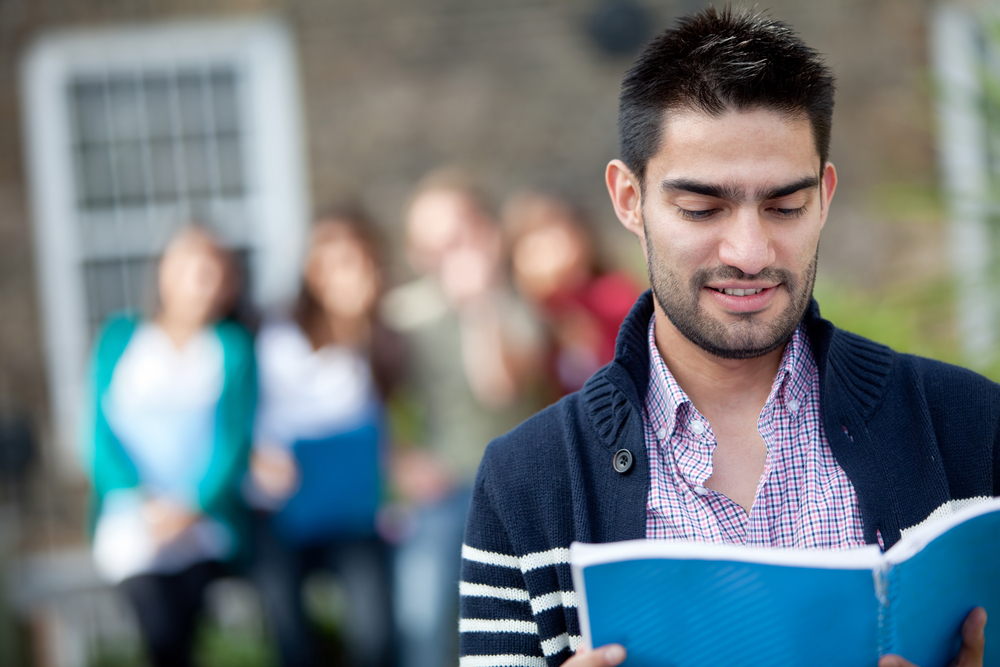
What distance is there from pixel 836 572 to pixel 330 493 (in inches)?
112

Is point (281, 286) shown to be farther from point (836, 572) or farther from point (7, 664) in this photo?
point (836, 572)

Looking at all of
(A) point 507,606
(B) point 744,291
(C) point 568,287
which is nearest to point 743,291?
(B) point 744,291

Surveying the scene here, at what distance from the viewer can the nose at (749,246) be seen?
1311 millimetres

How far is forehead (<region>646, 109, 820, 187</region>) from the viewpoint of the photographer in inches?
51.3

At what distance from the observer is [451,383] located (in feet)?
11.9

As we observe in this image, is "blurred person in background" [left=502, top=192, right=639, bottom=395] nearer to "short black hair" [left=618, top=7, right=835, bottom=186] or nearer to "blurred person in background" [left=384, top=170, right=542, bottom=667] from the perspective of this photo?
"blurred person in background" [left=384, top=170, right=542, bottom=667]

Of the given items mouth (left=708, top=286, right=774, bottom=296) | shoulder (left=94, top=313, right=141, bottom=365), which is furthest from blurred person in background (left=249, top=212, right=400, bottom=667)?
mouth (left=708, top=286, right=774, bottom=296)

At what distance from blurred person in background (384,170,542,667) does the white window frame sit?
2.83 m

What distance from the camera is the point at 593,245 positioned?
3.54 m

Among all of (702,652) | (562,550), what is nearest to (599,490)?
(562,550)

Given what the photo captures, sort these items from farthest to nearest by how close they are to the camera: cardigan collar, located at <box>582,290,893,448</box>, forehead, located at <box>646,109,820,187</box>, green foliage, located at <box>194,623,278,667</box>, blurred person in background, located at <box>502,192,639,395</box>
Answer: green foliage, located at <box>194,623,278,667</box> → blurred person in background, located at <box>502,192,639,395</box> → cardigan collar, located at <box>582,290,893,448</box> → forehead, located at <box>646,109,820,187</box>

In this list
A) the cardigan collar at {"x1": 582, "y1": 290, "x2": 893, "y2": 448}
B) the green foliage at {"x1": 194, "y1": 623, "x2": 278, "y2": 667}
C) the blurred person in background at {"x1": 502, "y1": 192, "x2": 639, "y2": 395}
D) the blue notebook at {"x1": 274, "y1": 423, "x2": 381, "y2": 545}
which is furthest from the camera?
the green foliage at {"x1": 194, "y1": 623, "x2": 278, "y2": 667}

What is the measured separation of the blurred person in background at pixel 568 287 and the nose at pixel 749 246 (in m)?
1.98

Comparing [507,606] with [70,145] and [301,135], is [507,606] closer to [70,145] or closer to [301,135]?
[301,135]
